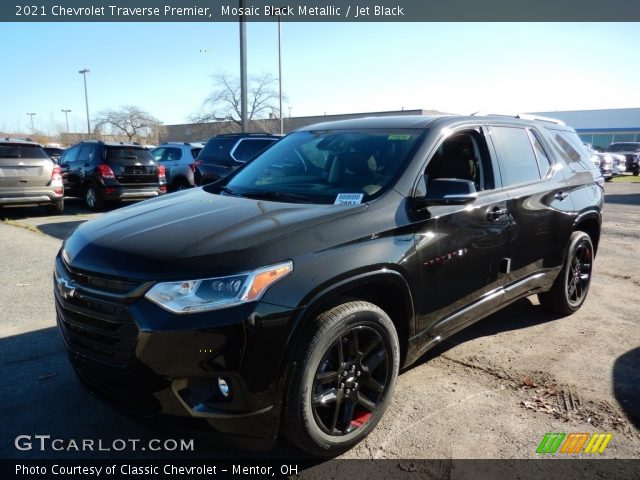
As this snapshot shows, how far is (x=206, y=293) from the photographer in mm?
2170

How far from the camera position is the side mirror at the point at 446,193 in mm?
2918

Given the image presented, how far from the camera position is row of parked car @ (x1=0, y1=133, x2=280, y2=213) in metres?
10.1

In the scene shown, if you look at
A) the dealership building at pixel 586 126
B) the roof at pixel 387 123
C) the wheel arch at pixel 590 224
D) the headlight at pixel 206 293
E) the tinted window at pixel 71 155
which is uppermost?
the dealership building at pixel 586 126

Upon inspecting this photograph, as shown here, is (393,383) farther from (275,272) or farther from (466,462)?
(275,272)

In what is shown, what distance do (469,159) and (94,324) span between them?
110 inches

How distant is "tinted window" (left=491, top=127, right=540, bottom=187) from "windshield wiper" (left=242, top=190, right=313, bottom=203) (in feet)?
5.57

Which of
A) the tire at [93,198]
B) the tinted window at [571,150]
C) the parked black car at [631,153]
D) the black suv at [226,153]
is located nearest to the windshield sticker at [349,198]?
the tinted window at [571,150]

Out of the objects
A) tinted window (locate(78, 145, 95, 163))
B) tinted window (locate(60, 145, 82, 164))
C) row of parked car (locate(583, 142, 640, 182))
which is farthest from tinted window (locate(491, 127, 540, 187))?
row of parked car (locate(583, 142, 640, 182))

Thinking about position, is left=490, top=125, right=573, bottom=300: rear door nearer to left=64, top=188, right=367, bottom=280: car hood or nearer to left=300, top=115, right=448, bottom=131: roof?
left=300, top=115, right=448, bottom=131: roof

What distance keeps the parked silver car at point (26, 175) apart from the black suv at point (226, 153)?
123 inches

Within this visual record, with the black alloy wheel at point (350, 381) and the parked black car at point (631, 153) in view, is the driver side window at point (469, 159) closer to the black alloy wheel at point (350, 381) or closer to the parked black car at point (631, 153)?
the black alloy wheel at point (350, 381)

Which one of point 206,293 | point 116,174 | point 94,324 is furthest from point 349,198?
point 116,174

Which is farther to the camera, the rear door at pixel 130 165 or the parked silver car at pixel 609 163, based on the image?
the parked silver car at pixel 609 163

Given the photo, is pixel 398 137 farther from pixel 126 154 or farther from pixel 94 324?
pixel 126 154
